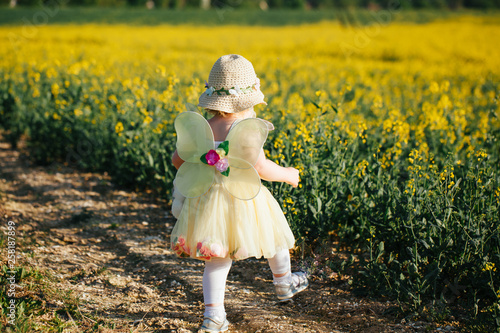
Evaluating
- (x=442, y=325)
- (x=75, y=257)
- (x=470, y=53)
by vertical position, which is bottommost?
(x=75, y=257)

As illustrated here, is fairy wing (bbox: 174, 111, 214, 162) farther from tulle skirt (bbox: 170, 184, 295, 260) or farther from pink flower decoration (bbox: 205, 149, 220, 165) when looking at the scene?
tulle skirt (bbox: 170, 184, 295, 260)

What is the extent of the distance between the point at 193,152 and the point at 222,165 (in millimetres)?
215

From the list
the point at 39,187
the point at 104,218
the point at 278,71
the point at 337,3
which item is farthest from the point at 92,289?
the point at 337,3

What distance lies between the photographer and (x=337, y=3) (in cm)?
4059

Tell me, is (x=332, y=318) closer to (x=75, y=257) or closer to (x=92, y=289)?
(x=92, y=289)

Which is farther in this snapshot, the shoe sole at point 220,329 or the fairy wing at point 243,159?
the shoe sole at point 220,329

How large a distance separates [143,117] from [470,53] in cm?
1140

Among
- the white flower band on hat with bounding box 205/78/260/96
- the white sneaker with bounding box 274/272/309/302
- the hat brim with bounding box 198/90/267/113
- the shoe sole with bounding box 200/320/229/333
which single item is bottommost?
the shoe sole with bounding box 200/320/229/333

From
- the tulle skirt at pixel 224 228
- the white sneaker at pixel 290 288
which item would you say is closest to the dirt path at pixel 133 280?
the white sneaker at pixel 290 288

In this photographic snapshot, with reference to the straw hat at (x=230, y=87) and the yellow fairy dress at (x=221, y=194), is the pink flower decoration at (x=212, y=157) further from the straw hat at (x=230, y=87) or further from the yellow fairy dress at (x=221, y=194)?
the straw hat at (x=230, y=87)

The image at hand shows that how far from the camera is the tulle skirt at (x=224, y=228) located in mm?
2260

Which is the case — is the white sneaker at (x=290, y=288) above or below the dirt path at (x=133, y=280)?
above

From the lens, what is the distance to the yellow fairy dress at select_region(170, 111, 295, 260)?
88.5 inches

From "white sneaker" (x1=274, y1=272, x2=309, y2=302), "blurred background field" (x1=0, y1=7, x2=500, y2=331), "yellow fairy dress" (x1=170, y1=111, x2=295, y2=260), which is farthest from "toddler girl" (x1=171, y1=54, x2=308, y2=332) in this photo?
"blurred background field" (x1=0, y1=7, x2=500, y2=331)
